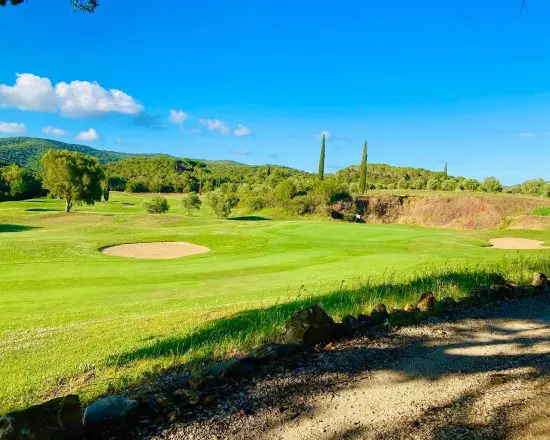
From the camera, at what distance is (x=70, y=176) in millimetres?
57125

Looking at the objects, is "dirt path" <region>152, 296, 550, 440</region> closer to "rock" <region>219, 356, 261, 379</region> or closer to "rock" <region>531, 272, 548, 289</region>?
"rock" <region>219, 356, 261, 379</region>

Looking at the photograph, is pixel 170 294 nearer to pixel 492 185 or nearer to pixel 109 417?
pixel 109 417

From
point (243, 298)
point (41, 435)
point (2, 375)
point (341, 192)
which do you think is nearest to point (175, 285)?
point (243, 298)

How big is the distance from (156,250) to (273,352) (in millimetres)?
28930

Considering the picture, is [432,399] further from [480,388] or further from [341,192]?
[341,192]

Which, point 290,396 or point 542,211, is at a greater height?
point 542,211

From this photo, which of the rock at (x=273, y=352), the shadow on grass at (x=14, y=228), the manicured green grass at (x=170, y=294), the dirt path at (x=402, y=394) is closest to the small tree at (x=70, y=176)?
the shadow on grass at (x=14, y=228)

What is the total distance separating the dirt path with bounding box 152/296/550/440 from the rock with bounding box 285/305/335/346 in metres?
0.28

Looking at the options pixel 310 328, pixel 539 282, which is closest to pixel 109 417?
pixel 310 328

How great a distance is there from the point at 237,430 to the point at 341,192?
287ft

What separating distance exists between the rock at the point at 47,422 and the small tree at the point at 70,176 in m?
57.8

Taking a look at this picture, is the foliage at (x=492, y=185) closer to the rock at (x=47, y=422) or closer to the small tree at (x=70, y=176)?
the small tree at (x=70, y=176)

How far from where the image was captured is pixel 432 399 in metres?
4.62

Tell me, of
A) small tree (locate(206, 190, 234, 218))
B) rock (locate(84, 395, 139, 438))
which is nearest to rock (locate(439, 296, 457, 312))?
rock (locate(84, 395, 139, 438))
